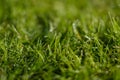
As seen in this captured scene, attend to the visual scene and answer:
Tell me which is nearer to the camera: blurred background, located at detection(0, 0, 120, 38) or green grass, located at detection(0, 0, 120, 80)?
green grass, located at detection(0, 0, 120, 80)

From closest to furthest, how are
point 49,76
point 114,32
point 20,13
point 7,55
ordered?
point 49,76, point 7,55, point 114,32, point 20,13

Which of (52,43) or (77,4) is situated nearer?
(52,43)

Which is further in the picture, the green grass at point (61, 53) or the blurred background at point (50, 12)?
the blurred background at point (50, 12)

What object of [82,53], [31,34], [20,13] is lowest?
[82,53]

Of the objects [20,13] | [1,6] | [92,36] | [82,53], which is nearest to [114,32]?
[92,36]

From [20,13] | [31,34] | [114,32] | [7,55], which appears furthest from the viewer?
[20,13]

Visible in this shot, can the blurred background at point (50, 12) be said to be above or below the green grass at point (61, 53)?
above

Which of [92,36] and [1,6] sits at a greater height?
[1,6]

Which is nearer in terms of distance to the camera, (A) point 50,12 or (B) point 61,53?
(B) point 61,53

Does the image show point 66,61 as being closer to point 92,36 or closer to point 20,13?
point 92,36

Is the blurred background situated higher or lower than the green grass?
higher

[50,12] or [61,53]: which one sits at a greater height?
[50,12]
